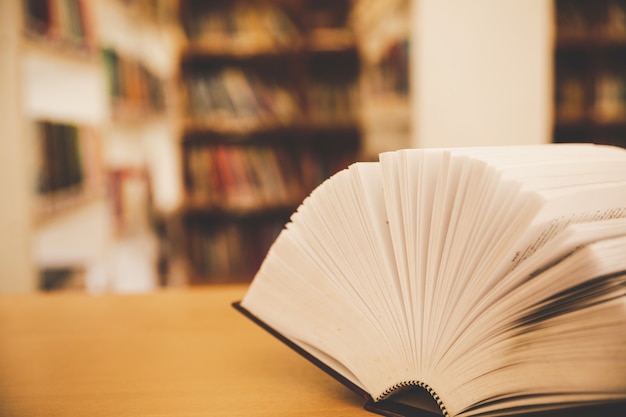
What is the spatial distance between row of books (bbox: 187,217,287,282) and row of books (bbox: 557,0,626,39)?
1890 mm

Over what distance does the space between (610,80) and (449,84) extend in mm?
2609

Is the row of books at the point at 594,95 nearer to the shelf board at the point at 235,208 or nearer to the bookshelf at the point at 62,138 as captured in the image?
the shelf board at the point at 235,208

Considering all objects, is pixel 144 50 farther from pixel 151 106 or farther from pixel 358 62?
pixel 358 62

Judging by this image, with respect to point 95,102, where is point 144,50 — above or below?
above

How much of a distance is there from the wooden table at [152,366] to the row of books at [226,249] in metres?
2.28

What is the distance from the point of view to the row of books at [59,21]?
1768 millimetres

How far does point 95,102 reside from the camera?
2.41 m

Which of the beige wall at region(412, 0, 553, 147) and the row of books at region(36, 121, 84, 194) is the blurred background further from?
the beige wall at region(412, 0, 553, 147)

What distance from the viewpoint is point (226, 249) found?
10.3 feet

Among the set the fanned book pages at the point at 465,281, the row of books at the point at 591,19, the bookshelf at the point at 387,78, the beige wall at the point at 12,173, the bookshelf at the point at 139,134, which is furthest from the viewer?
the bookshelf at the point at 387,78

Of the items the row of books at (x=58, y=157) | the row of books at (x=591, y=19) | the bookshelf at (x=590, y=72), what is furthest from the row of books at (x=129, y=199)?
the row of books at (x=591, y=19)

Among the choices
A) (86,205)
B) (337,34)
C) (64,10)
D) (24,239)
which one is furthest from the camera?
(337,34)

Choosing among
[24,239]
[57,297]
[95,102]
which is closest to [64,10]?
[95,102]

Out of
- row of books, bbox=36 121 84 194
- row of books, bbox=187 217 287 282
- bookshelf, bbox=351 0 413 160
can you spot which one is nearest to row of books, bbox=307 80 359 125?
bookshelf, bbox=351 0 413 160
